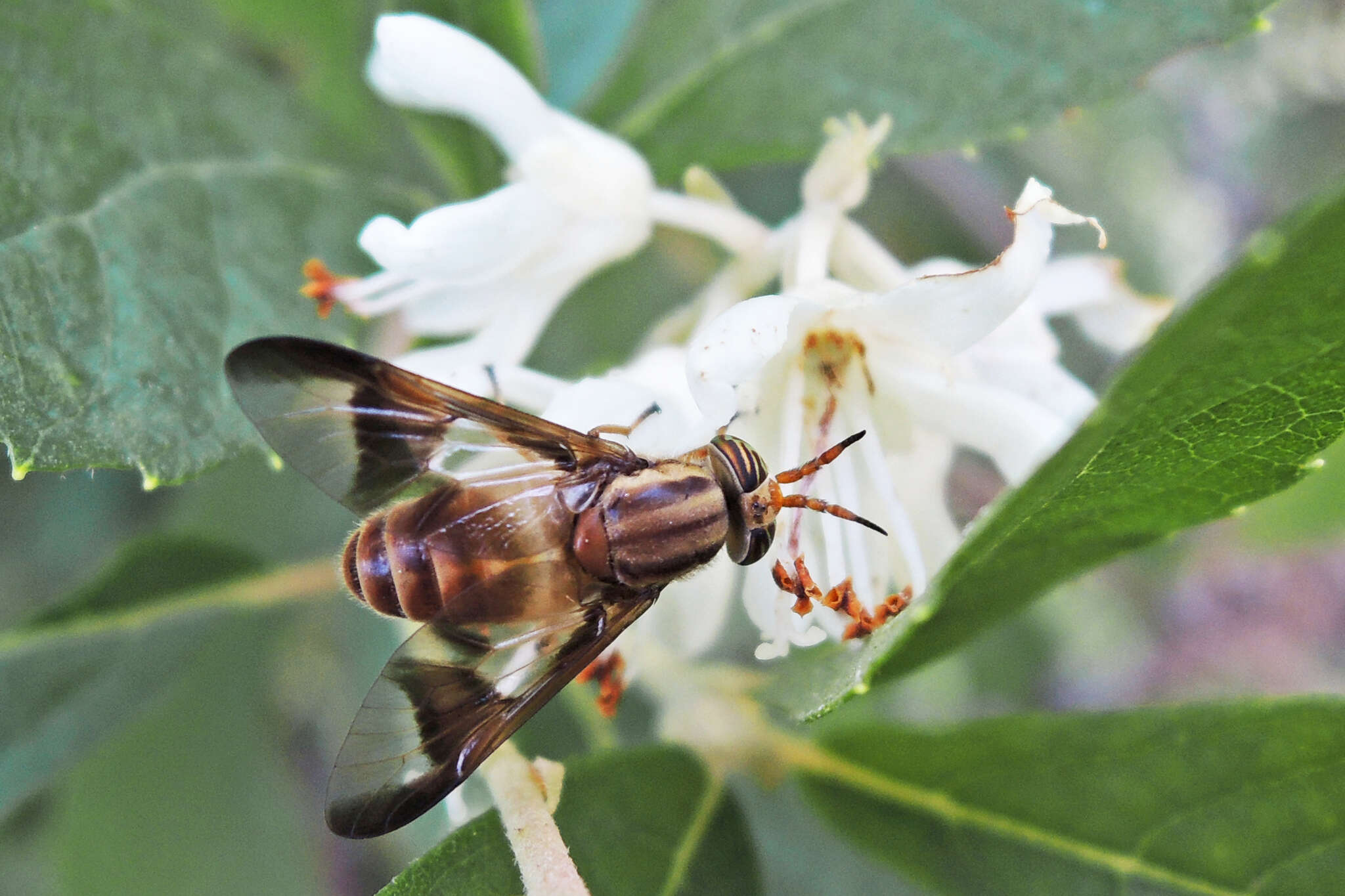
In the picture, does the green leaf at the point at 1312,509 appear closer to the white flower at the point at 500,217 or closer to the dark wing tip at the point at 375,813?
the white flower at the point at 500,217

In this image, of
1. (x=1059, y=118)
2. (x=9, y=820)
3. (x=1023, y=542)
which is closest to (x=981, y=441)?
(x=1023, y=542)

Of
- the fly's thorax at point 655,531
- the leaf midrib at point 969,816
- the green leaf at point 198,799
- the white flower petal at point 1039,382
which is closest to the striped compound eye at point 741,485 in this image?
the fly's thorax at point 655,531

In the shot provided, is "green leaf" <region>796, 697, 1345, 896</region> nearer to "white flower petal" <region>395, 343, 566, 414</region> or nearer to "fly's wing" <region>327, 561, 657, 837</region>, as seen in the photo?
"fly's wing" <region>327, 561, 657, 837</region>

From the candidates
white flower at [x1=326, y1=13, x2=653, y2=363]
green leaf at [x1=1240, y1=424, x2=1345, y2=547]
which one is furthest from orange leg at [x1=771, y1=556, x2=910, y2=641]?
green leaf at [x1=1240, y1=424, x2=1345, y2=547]

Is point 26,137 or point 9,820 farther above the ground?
point 26,137

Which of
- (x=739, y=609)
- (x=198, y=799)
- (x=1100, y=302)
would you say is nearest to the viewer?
(x=1100, y=302)

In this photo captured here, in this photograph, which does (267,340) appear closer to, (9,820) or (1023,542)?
(1023,542)

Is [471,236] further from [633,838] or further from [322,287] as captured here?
[633,838]

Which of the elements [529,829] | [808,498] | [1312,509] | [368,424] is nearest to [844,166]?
[808,498]

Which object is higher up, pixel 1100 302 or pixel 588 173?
pixel 588 173
